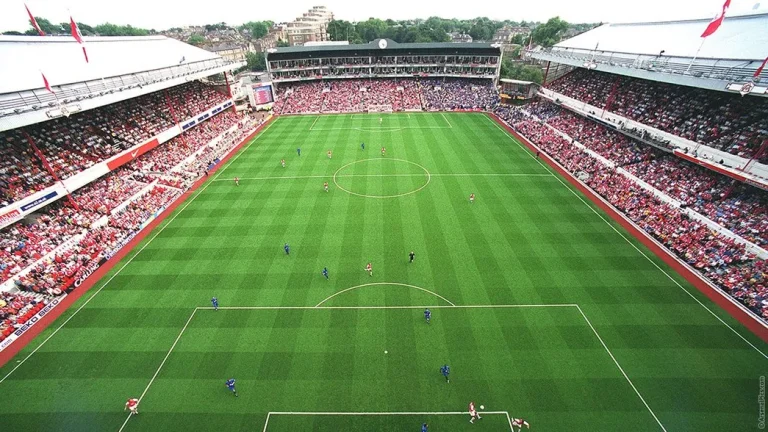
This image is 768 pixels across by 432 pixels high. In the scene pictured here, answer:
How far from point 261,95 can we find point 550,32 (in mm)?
84348

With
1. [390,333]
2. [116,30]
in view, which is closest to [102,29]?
[116,30]

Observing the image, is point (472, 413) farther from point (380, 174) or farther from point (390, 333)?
point (380, 174)

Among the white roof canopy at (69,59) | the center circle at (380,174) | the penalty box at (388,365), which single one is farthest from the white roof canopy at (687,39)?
the white roof canopy at (69,59)

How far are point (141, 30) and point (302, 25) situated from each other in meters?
73.1

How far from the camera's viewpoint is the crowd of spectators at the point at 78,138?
23911mm

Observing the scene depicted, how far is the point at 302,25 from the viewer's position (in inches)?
5945

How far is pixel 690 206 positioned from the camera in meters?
24.6

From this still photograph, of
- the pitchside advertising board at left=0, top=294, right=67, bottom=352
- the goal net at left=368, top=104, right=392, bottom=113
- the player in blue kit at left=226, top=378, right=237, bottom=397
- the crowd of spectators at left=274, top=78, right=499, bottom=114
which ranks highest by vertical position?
the crowd of spectators at left=274, top=78, right=499, bottom=114

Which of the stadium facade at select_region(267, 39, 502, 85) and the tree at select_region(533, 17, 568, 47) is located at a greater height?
the tree at select_region(533, 17, 568, 47)

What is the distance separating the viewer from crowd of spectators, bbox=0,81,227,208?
23.9 meters

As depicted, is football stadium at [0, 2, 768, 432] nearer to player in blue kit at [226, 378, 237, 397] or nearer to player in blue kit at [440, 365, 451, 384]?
player in blue kit at [226, 378, 237, 397]

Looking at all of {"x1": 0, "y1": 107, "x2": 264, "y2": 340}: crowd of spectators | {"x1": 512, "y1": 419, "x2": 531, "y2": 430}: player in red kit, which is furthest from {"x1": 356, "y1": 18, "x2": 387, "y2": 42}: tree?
{"x1": 512, "y1": 419, "x2": 531, "y2": 430}: player in red kit

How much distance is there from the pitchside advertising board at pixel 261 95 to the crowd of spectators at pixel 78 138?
1697 cm

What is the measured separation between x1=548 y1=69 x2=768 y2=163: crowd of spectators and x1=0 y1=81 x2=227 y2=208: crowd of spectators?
51.4 meters
